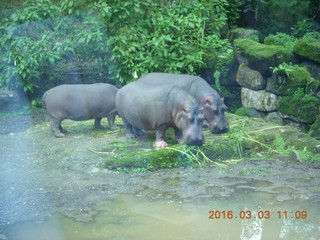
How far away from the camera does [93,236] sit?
462 centimetres

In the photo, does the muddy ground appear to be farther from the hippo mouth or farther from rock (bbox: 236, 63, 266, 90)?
rock (bbox: 236, 63, 266, 90)

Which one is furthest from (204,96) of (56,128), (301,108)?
(56,128)

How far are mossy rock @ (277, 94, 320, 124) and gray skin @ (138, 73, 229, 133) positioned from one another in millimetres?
1863

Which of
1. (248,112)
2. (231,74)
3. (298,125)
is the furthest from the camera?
(231,74)

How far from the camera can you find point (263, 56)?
989cm

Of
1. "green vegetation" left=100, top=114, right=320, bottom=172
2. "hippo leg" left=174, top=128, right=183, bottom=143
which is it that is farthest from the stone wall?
"hippo leg" left=174, top=128, right=183, bottom=143

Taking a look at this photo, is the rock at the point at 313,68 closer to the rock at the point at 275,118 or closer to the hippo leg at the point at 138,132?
the rock at the point at 275,118

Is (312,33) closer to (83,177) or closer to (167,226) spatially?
(83,177)

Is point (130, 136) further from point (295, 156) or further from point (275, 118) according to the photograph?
point (275, 118)

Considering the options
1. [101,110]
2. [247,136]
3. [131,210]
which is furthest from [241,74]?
[131,210]

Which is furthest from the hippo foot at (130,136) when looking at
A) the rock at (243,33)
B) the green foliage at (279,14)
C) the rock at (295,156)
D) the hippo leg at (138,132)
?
the rock at (243,33)

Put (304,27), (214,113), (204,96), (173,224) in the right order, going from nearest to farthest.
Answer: (173,224) → (214,113) → (204,96) → (304,27)

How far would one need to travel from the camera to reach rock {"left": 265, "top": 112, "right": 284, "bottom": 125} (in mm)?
9688

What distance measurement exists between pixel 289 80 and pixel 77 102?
4.34 m
